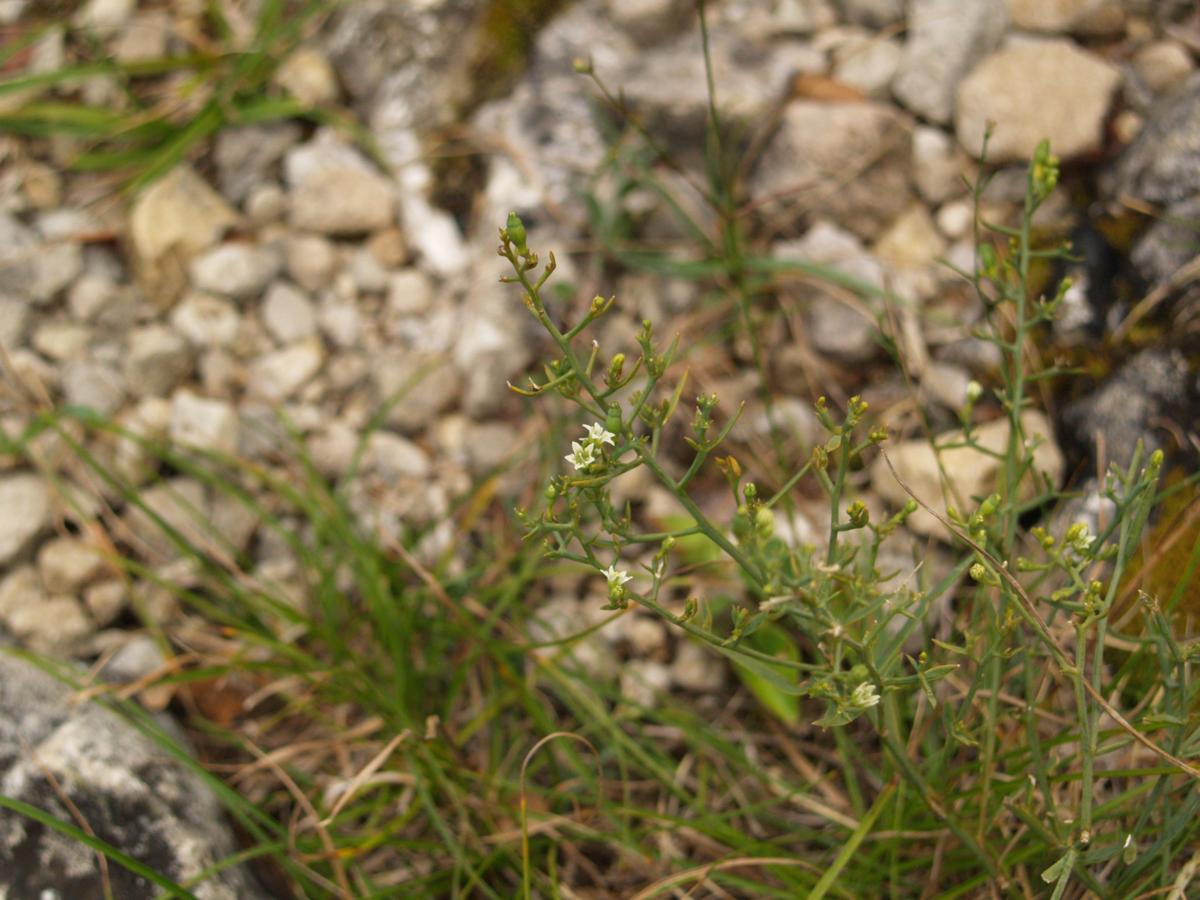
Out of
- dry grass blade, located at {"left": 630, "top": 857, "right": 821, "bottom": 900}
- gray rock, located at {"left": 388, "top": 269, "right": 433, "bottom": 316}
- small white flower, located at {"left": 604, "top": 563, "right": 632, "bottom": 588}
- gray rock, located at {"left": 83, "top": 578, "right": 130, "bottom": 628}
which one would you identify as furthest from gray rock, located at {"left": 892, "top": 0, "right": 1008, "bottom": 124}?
gray rock, located at {"left": 83, "top": 578, "right": 130, "bottom": 628}

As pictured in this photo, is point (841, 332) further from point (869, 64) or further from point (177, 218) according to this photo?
point (177, 218)

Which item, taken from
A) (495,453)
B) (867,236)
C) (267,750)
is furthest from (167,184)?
(867,236)

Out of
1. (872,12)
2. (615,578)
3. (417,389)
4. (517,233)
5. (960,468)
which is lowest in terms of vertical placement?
(960,468)

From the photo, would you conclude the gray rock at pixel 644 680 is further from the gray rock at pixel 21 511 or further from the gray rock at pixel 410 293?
the gray rock at pixel 21 511

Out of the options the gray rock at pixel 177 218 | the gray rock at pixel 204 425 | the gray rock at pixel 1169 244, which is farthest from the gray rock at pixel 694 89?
the gray rock at pixel 204 425

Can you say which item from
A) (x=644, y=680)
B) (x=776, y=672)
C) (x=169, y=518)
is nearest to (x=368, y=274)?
(x=169, y=518)

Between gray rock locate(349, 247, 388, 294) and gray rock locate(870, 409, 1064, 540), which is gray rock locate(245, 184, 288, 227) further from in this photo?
gray rock locate(870, 409, 1064, 540)
